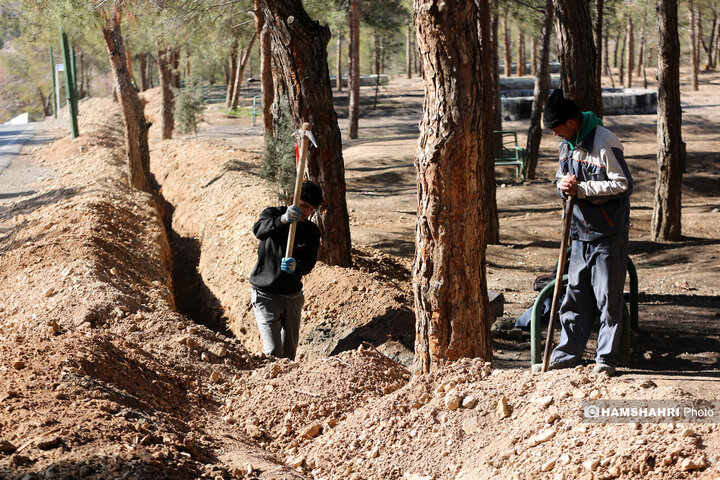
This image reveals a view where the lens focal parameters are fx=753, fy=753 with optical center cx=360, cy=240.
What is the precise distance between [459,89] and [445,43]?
0.29 m

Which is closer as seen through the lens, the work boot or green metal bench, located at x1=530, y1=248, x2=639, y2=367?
the work boot

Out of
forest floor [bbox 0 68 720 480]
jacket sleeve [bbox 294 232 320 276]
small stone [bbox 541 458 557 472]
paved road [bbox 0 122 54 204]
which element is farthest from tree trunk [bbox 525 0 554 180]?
small stone [bbox 541 458 557 472]

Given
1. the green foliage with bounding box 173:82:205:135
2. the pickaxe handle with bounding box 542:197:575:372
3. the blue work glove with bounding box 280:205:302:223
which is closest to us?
the pickaxe handle with bounding box 542:197:575:372

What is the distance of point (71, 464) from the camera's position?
136 inches

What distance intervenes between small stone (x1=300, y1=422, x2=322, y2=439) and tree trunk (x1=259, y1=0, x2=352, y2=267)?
4145 millimetres

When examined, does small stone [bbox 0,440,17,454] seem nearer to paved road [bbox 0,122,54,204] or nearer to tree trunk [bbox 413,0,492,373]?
tree trunk [bbox 413,0,492,373]

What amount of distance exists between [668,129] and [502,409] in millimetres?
8200

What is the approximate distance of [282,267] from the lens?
20.0 feet

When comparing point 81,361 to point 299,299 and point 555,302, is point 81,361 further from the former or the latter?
point 555,302

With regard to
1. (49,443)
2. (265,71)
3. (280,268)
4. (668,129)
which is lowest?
(49,443)

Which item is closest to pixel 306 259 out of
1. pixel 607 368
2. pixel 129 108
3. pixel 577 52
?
pixel 607 368

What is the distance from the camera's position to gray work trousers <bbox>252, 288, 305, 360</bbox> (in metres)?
6.34

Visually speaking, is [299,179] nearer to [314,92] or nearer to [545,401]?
[545,401]

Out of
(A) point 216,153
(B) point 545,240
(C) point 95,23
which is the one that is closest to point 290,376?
(B) point 545,240
